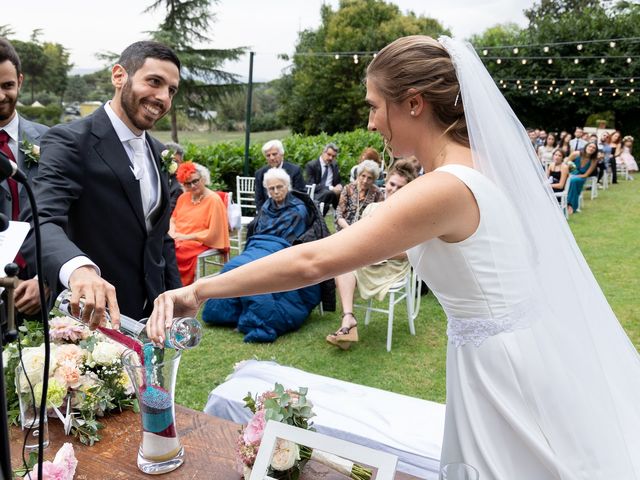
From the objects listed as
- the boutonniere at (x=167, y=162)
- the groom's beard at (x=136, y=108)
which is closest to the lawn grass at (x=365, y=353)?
the boutonniere at (x=167, y=162)

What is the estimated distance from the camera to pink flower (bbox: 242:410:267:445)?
1337 millimetres

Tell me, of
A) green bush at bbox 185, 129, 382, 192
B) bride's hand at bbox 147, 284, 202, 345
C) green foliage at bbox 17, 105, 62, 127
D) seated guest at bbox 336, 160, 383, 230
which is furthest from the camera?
green foliage at bbox 17, 105, 62, 127

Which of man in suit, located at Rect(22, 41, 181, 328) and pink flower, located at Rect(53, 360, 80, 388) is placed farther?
man in suit, located at Rect(22, 41, 181, 328)

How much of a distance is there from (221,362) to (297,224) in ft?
5.97

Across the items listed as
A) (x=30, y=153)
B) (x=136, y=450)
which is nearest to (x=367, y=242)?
(x=136, y=450)

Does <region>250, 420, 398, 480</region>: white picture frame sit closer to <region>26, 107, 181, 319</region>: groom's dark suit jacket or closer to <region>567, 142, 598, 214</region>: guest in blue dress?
<region>26, 107, 181, 319</region>: groom's dark suit jacket

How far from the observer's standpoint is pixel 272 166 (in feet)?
27.5

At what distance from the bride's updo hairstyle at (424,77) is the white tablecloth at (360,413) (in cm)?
149

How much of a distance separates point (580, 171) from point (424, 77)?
44.5 feet

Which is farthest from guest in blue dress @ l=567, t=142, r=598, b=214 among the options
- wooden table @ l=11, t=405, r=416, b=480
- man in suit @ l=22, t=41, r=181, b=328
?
wooden table @ l=11, t=405, r=416, b=480

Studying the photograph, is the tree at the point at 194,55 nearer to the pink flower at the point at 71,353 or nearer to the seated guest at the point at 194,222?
the seated guest at the point at 194,222

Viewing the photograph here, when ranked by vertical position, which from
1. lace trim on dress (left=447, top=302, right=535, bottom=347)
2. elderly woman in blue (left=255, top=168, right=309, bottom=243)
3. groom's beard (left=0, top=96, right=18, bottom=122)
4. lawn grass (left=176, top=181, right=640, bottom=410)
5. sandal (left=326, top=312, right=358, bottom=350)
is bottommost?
lawn grass (left=176, top=181, right=640, bottom=410)

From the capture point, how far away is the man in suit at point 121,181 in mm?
2135

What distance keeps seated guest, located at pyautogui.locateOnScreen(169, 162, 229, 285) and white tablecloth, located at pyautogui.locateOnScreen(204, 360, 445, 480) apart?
11.0ft
